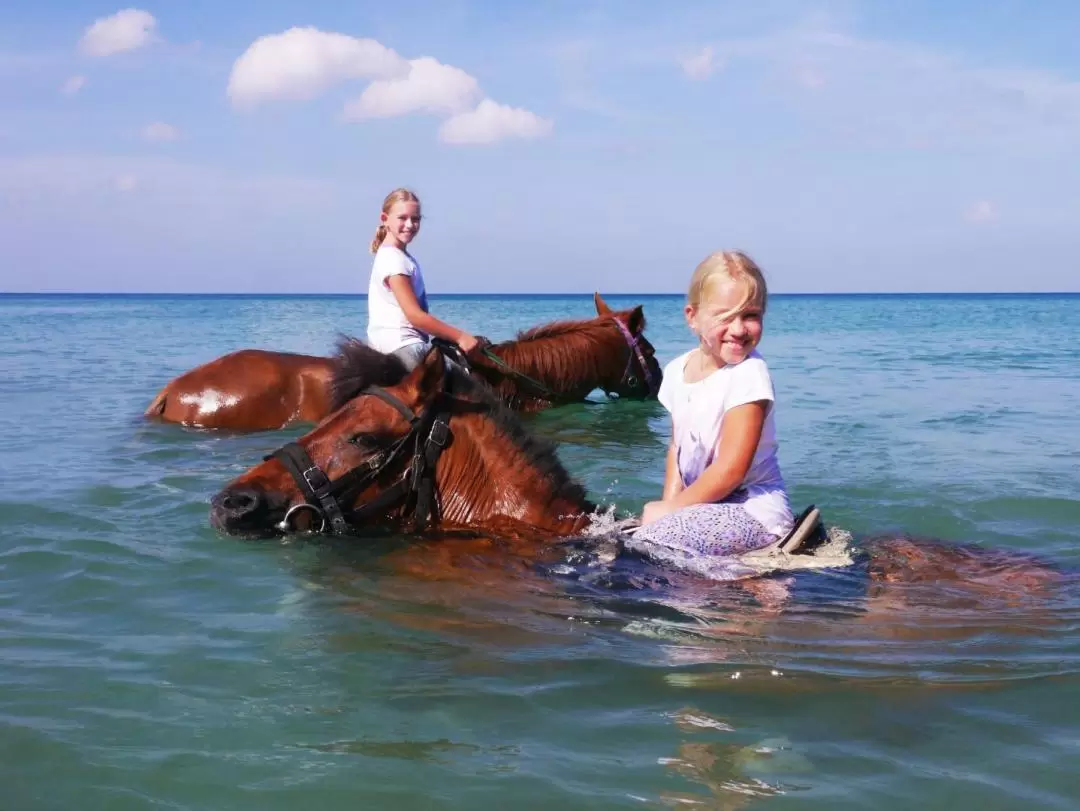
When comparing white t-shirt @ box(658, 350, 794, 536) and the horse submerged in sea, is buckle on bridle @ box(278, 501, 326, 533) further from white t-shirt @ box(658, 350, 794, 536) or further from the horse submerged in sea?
white t-shirt @ box(658, 350, 794, 536)

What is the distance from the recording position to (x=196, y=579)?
5082 millimetres

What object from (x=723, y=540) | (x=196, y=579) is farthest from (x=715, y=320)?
(x=196, y=579)

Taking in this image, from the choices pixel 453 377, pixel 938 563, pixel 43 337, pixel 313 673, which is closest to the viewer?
pixel 313 673

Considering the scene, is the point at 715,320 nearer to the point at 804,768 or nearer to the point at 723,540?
the point at 723,540

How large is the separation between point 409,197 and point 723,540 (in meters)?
4.87

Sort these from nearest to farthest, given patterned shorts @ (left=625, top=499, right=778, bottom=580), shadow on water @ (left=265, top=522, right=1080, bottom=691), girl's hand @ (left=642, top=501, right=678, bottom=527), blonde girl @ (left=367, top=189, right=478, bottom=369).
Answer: shadow on water @ (left=265, top=522, right=1080, bottom=691) → patterned shorts @ (left=625, top=499, right=778, bottom=580) → girl's hand @ (left=642, top=501, right=678, bottom=527) → blonde girl @ (left=367, top=189, right=478, bottom=369)

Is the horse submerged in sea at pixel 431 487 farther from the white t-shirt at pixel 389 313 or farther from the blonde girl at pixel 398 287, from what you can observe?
the white t-shirt at pixel 389 313

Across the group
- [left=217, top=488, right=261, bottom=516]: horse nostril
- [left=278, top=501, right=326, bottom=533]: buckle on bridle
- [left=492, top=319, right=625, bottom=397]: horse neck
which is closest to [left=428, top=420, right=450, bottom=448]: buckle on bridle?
[left=278, top=501, right=326, bottom=533]: buckle on bridle

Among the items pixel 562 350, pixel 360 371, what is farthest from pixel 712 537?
pixel 562 350

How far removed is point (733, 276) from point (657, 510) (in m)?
1.17

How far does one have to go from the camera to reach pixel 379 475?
5207 mm

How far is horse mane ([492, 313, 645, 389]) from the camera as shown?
11.2 meters

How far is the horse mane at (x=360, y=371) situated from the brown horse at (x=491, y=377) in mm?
4487

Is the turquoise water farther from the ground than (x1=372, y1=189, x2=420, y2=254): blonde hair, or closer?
closer
